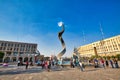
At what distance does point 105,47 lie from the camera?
9731cm

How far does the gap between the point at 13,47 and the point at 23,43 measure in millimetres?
9591

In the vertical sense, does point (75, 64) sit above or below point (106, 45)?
below

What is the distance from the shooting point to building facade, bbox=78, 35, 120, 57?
3351 inches

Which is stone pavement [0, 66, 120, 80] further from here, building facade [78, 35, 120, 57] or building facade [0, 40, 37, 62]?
building facade [78, 35, 120, 57]

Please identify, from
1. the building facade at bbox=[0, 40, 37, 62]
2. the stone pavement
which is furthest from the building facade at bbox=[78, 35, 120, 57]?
the stone pavement

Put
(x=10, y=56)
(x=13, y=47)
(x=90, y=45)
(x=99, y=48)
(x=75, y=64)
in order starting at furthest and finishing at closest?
(x=90, y=45), (x=99, y=48), (x=13, y=47), (x=10, y=56), (x=75, y=64)

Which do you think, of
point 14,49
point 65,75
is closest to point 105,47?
point 14,49

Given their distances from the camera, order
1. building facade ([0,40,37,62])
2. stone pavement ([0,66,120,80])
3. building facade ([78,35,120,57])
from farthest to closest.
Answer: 1. building facade ([0,40,37,62])
2. building facade ([78,35,120,57])
3. stone pavement ([0,66,120,80])

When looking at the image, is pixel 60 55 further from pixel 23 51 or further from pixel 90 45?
pixel 90 45

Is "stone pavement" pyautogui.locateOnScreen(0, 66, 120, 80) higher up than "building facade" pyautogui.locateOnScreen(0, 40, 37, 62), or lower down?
lower down

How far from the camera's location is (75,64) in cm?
2719

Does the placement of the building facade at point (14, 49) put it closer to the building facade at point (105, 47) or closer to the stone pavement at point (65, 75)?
the building facade at point (105, 47)

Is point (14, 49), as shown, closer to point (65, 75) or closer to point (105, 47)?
point (105, 47)

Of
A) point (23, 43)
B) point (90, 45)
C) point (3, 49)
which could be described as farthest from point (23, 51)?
point (90, 45)
